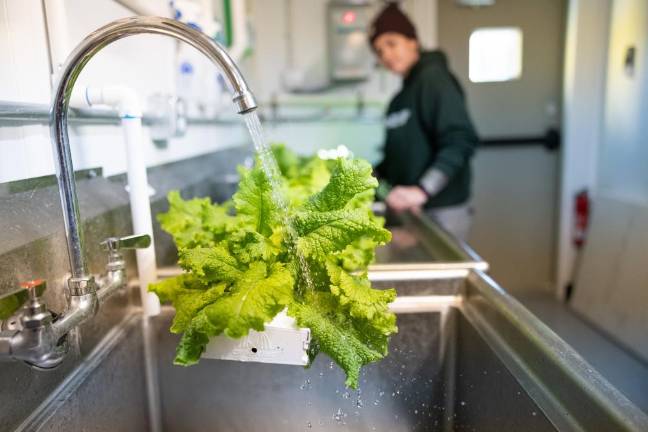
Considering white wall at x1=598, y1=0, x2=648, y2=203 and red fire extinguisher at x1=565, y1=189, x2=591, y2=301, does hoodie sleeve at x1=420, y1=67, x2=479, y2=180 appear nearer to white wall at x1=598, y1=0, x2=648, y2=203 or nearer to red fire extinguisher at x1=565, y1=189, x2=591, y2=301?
white wall at x1=598, y1=0, x2=648, y2=203

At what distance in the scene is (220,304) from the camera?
0.55 metres

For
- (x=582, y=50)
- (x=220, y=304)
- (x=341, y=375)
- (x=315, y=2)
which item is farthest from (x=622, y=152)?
(x=220, y=304)

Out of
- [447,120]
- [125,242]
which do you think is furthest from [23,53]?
[447,120]

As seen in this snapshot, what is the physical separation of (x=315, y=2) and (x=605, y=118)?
1720 mm

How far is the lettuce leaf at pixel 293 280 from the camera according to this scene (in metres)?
0.57

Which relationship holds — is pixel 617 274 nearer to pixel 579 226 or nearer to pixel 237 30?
pixel 579 226

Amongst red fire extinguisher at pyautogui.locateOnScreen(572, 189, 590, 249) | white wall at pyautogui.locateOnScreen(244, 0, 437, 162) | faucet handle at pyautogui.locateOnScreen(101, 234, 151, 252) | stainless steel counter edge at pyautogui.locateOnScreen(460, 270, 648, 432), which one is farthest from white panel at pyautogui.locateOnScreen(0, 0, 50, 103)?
red fire extinguisher at pyautogui.locateOnScreen(572, 189, 590, 249)

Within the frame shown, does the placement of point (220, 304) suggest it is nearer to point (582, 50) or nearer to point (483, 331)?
point (483, 331)

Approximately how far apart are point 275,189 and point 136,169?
30 cm

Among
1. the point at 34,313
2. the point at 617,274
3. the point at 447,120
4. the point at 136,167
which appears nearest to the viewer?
the point at 34,313

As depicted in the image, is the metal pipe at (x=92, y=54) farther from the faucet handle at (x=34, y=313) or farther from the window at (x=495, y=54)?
the window at (x=495, y=54)

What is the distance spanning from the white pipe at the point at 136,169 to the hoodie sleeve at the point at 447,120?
48.9 inches

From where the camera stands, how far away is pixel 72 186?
61 cm

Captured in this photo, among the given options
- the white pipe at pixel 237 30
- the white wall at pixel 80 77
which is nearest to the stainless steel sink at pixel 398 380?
the white wall at pixel 80 77
